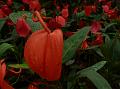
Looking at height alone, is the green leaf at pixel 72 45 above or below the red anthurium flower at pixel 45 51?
below

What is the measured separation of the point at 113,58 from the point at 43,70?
0.41 metres

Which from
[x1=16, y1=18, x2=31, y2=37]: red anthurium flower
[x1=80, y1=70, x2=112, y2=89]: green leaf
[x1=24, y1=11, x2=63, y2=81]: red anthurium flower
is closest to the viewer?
[x1=24, y1=11, x2=63, y2=81]: red anthurium flower

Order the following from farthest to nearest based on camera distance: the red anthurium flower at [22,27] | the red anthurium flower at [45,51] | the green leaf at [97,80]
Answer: the red anthurium flower at [22,27]
the green leaf at [97,80]
the red anthurium flower at [45,51]

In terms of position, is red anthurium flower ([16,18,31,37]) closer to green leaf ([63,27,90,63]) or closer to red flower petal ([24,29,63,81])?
green leaf ([63,27,90,63])

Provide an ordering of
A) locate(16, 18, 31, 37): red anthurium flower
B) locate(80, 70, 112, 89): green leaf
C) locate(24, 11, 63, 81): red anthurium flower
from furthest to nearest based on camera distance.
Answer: locate(16, 18, 31, 37): red anthurium flower
locate(80, 70, 112, 89): green leaf
locate(24, 11, 63, 81): red anthurium flower

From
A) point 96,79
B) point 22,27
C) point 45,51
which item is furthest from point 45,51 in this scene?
point 22,27

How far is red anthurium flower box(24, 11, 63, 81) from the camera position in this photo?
0.86 meters

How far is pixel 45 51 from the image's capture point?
2.81 feet

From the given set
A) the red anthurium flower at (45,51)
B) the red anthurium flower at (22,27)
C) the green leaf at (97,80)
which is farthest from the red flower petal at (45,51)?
the red anthurium flower at (22,27)

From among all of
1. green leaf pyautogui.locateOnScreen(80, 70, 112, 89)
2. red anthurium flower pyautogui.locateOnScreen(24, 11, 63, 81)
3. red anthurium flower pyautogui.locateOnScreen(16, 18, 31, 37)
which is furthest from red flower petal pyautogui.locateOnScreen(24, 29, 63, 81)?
red anthurium flower pyautogui.locateOnScreen(16, 18, 31, 37)

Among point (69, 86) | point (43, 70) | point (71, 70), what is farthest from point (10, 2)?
point (43, 70)

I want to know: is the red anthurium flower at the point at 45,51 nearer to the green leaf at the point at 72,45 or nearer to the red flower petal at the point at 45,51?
the red flower petal at the point at 45,51

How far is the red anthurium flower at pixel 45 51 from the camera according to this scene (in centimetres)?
86

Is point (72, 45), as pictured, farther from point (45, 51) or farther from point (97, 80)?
point (45, 51)
